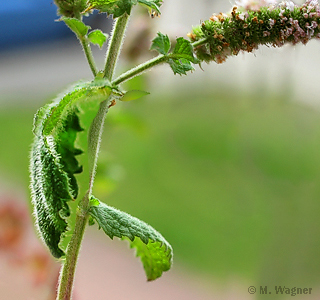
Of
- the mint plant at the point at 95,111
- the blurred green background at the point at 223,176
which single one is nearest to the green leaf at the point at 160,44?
the mint plant at the point at 95,111

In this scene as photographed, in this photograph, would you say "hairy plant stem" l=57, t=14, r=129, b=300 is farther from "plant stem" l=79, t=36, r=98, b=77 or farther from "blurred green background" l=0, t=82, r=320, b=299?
"blurred green background" l=0, t=82, r=320, b=299

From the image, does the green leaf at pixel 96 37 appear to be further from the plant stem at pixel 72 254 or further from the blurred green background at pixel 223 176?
the blurred green background at pixel 223 176

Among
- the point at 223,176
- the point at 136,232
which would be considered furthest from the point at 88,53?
the point at 223,176

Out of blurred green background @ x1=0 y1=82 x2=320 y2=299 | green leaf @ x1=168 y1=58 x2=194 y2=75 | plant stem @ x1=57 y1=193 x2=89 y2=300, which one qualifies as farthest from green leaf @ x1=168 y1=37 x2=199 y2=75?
blurred green background @ x1=0 y1=82 x2=320 y2=299

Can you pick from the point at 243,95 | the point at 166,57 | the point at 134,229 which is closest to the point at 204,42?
the point at 166,57

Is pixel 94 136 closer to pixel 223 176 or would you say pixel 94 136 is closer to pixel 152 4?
pixel 152 4

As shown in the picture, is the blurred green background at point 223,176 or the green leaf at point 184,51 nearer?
the green leaf at point 184,51
